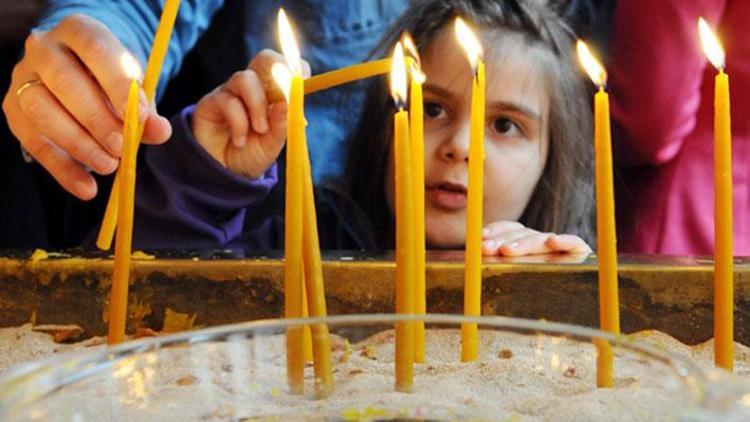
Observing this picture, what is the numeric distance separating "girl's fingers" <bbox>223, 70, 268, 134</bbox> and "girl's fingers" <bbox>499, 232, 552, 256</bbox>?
35 centimetres

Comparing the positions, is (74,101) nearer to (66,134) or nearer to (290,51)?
(66,134)

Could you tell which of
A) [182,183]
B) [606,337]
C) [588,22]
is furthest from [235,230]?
[606,337]

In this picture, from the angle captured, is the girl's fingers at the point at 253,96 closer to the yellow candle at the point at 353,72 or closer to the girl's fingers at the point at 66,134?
the girl's fingers at the point at 66,134

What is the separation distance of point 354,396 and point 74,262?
0.30 meters

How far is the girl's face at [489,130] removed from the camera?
1.35 meters

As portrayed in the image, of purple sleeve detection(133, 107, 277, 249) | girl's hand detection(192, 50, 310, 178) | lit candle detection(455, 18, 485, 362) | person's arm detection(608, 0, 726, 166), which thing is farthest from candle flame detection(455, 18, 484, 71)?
person's arm detection(608, 0, 726, 166)

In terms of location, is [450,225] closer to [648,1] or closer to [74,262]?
[648,1]

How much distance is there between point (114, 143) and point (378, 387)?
0.56 metres

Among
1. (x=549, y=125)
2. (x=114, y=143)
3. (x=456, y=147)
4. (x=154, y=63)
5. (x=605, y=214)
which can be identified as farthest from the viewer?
(x=549, y=125)

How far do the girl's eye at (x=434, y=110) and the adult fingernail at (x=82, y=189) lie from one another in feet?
1.97

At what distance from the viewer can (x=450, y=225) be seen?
1.37m

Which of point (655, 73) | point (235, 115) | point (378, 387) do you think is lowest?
point (378, 387)

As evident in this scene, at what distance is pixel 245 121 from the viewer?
1177 mm

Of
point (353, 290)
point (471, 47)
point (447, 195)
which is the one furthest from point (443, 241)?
point (471, 47)
